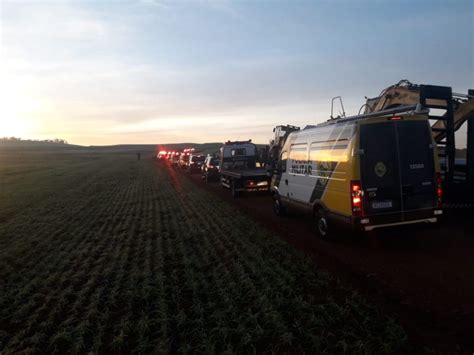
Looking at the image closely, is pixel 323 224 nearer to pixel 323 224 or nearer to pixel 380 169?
pixel 323 224

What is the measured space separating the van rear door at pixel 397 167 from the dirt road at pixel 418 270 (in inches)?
24.0

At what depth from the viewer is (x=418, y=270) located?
6.53m

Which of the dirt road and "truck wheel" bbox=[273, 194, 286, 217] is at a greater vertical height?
"truck wheel" bbox=[273, 194, 286, 217]

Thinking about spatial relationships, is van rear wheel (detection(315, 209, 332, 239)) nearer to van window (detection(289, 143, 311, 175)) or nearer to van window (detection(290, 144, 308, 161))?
van window (detection(289, 143, 311, 175))

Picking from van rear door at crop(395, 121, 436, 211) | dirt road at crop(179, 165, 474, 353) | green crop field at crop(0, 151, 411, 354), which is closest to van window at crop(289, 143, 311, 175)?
dirt road at crop(179, 165, 474, 353)

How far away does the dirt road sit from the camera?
4516 millimetres

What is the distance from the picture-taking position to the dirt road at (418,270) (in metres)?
4.52

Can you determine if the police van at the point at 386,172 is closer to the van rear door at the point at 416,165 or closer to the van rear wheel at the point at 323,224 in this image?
the van rear door at the point at 416,165

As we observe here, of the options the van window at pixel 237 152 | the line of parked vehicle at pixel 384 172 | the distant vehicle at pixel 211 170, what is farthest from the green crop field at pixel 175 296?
the distant vehicle at pixel 211 170

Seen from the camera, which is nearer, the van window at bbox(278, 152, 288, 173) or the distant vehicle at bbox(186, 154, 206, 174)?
the van window at bbox(278, 152, 288, 173)

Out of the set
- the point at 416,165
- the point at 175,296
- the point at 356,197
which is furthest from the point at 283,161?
the point at 175,296

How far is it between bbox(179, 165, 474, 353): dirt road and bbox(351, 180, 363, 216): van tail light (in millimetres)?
624

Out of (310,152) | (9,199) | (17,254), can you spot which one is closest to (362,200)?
(310,152)

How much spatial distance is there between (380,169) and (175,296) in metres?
4.87
